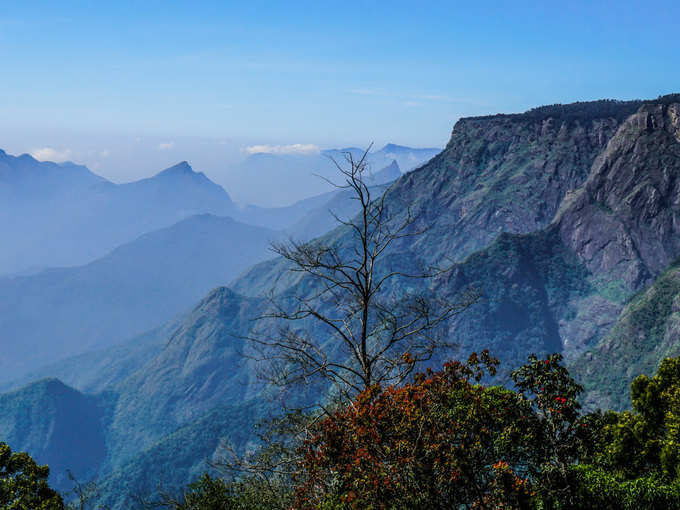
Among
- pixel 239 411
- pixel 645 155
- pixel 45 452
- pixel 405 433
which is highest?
pixel 645 155

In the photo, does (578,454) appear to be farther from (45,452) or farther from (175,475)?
(45,452)

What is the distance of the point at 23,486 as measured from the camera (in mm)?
17953

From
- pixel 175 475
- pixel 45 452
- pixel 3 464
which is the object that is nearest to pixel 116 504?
pixel 175 475

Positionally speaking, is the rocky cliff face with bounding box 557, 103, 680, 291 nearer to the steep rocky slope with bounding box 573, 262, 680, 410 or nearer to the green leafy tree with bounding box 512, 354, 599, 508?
the steep rocky slope with bounding box 573, 262, 680, 410

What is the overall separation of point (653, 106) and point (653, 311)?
77214 millimetres

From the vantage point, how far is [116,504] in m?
135

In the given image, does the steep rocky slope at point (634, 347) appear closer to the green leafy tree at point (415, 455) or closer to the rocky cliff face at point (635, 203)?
the rocky cliff face at point (635, 203)

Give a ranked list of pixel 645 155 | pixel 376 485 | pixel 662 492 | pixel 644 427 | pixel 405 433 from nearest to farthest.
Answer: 1. pixel 376 485
2. pixel 405 433
3. pixel 662 492
4. pixel 644 427
5. pixel 645 155

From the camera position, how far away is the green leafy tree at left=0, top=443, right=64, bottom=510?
1753 centimetres

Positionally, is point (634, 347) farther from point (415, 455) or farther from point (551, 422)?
point (415, 455)

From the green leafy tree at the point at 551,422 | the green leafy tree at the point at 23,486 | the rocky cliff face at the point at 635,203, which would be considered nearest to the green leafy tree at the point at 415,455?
the green leafy tree at the point at 551,422

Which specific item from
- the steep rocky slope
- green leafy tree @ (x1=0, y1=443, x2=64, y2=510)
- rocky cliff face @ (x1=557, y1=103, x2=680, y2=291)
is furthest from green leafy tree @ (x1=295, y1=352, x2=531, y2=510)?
rocky cliff face @ (x1=557, y1=103, x2=680, y2=291)

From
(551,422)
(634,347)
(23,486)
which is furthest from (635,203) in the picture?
(23,486)

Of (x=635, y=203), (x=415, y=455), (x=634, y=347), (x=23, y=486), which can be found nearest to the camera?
(x=415, y=455)
